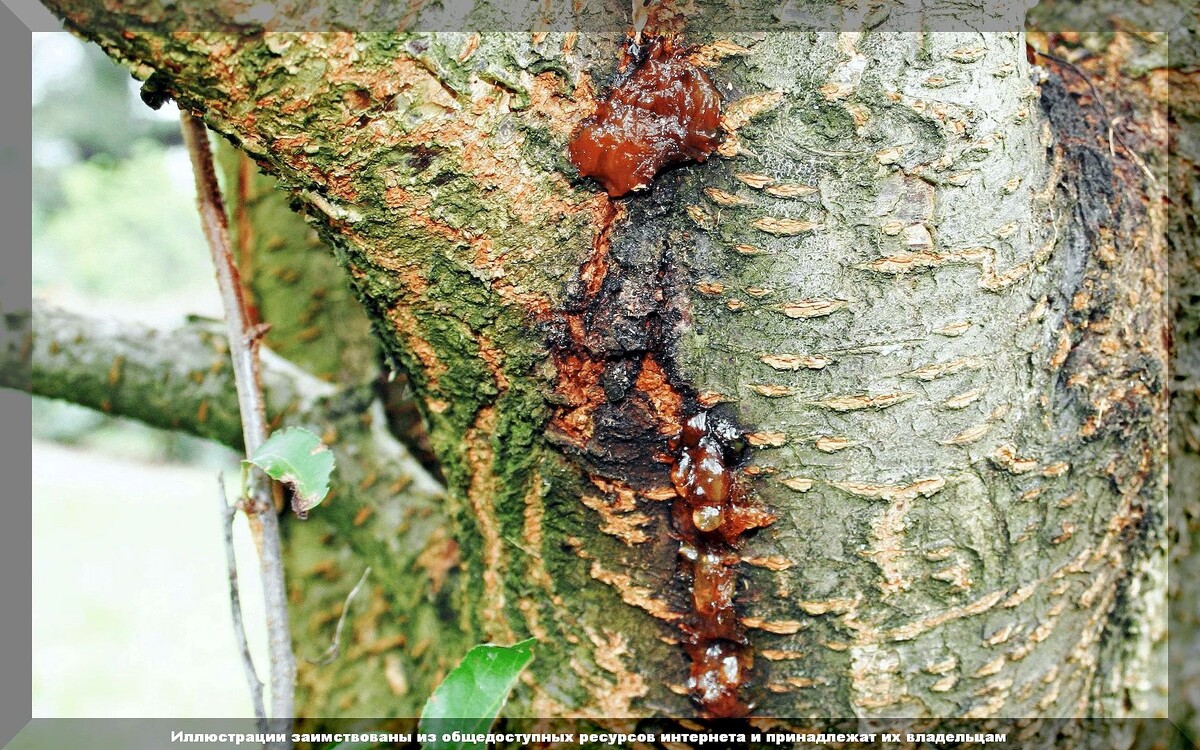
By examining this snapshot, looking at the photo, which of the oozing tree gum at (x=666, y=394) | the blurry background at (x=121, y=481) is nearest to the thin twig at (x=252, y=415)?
the oozing tree gum at (x=666, y=394)

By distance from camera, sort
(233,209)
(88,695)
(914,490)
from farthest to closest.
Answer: (88,695)
(233,209)
(914,490)

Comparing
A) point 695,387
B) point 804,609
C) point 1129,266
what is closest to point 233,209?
point 695,387

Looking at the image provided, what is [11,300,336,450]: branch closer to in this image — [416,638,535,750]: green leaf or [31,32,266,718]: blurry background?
[416,638,535,750]: green leaf

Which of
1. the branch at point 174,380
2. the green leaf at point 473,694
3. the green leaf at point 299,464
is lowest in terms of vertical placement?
the green leaf at point 473,694

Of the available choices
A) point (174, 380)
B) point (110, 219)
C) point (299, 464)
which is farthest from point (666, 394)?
point (110, 219)

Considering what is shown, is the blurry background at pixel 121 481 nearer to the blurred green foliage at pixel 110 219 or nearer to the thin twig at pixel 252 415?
the blurred green foliage at pixel 110 219

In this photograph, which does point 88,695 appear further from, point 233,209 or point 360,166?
point 360,166
